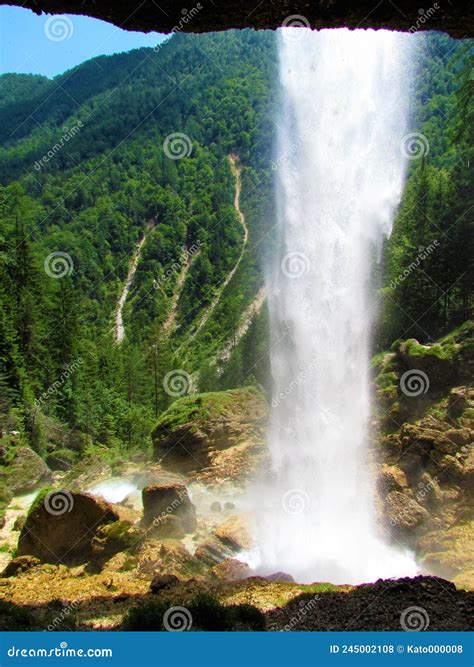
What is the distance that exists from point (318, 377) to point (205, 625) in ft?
40.6

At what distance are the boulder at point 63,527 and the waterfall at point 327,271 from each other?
4.90m

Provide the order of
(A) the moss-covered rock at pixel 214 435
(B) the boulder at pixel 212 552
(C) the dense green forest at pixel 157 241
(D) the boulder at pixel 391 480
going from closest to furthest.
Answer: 1. (B) the boulder at pixel 212 552
2. (D) the boulder at pixel 391 480
3. (A) the moss-covered rock at pixel 214 435
4. (C) the dense green forest at pixel 157 241

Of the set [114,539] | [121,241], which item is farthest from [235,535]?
[121,241]

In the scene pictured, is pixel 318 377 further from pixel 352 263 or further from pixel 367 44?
pixel 367 44

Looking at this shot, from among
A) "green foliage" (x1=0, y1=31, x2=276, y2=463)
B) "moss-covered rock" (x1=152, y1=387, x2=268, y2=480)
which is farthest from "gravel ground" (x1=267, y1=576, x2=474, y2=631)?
"green foliage" (x1=0, y1=31, x2=276, y2=463)

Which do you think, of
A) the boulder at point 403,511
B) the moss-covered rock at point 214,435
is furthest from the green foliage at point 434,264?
the boulder at point 403,511

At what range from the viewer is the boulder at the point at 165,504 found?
14.4m

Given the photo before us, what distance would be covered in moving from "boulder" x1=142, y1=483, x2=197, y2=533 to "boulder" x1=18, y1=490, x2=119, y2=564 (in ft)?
3.54

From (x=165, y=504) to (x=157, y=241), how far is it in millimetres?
133387

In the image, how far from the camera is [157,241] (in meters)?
142

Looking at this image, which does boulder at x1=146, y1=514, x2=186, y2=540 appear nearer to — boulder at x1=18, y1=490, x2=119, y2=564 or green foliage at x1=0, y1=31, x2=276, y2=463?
boulder at x1=18, y1=490, x2=119, y2=564

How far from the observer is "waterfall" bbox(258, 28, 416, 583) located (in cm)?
1571

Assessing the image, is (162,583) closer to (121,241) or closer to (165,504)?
(165,504)

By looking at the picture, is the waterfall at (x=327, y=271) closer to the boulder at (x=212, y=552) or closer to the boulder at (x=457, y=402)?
the boulder at (x=212, y=552)
